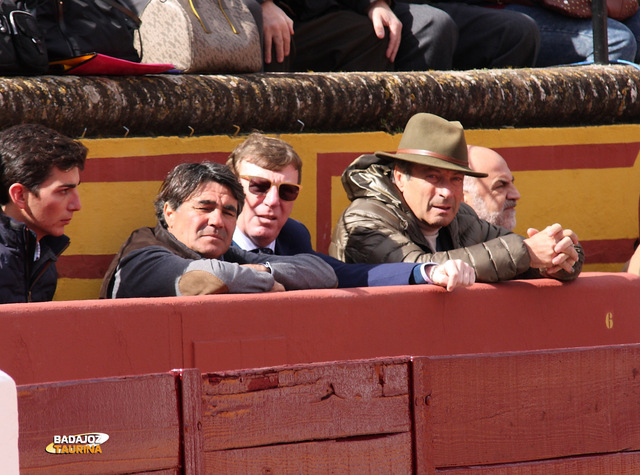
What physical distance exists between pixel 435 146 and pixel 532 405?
1106 millimetres

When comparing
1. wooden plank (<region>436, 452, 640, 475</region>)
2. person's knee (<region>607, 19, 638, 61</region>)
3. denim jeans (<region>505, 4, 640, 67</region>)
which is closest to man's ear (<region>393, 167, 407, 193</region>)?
wooden plank (<region>436, 452, 640, 475</region>)

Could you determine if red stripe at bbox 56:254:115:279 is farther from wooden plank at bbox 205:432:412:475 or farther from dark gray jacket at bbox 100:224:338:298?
wooden plank at bbox 205:432:412:475

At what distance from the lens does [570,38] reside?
18.9 ft

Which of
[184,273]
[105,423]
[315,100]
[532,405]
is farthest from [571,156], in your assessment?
[105,423]

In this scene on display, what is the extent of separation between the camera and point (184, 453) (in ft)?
9.51

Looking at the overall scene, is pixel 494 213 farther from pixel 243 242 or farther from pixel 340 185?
pixel 243 242

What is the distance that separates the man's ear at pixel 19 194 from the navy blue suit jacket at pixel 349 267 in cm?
103

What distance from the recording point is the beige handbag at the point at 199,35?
4184 mm

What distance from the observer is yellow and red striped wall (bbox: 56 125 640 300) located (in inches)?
159

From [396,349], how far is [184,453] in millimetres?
844

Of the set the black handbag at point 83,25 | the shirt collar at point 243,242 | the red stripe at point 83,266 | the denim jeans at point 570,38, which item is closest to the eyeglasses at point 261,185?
the shirt collar at point 243,242

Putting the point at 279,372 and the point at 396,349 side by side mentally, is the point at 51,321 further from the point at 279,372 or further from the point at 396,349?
the point at 396,349

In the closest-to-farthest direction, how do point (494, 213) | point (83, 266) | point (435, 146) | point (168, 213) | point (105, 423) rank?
point (105, 423) → point (168, 213) → point (83, 266) → point (435, 146) → point (494, 213)

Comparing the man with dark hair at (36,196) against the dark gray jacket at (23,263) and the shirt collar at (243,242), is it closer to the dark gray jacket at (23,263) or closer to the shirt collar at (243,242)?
the dark gray jacket at (23,263)
